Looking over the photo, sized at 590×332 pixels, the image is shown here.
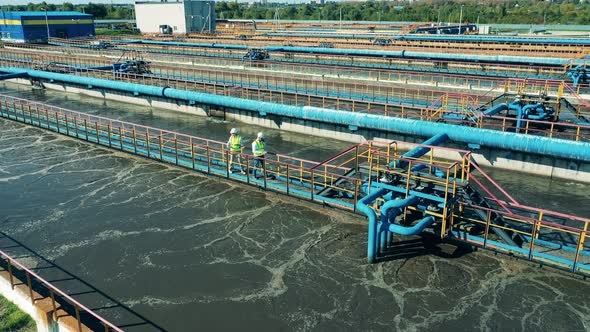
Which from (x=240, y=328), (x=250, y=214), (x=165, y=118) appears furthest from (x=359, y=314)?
(x=165, y=118)

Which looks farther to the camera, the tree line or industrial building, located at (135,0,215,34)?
the tree line

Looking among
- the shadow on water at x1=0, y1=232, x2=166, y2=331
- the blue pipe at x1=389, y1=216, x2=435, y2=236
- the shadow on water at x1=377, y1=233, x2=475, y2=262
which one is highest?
the blue pipe at x1=389, y1=216, x2=435, y2=236

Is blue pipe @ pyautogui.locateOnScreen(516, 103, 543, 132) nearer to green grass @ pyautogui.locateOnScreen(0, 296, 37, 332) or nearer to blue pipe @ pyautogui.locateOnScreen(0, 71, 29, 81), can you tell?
green grass @ pyautogui.locateOnScreen(0, 296, 37, 332)

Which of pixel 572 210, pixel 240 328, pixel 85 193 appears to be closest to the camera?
pixel 240 328

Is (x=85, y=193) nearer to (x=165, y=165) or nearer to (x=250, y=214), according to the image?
(x=165, y=165)

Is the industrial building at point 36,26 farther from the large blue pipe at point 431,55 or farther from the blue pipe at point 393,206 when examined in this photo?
the blue pipe at point 393,206

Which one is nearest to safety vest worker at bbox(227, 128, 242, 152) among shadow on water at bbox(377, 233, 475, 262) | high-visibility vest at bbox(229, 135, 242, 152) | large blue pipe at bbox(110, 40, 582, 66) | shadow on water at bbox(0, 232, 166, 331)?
high-visibility vest at bbox(229, 135, 242, 152)

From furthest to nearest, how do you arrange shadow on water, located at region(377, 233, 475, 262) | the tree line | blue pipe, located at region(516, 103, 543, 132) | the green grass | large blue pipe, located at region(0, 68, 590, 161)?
the tree line, blue pipe, located at region(516, 103, 543, 132), large blue pipe, located at region(0, 68, 590, 161), shadow on water, located at region(377, 233, 475, 262), the green grass

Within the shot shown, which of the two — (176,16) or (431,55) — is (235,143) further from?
(176,16)
